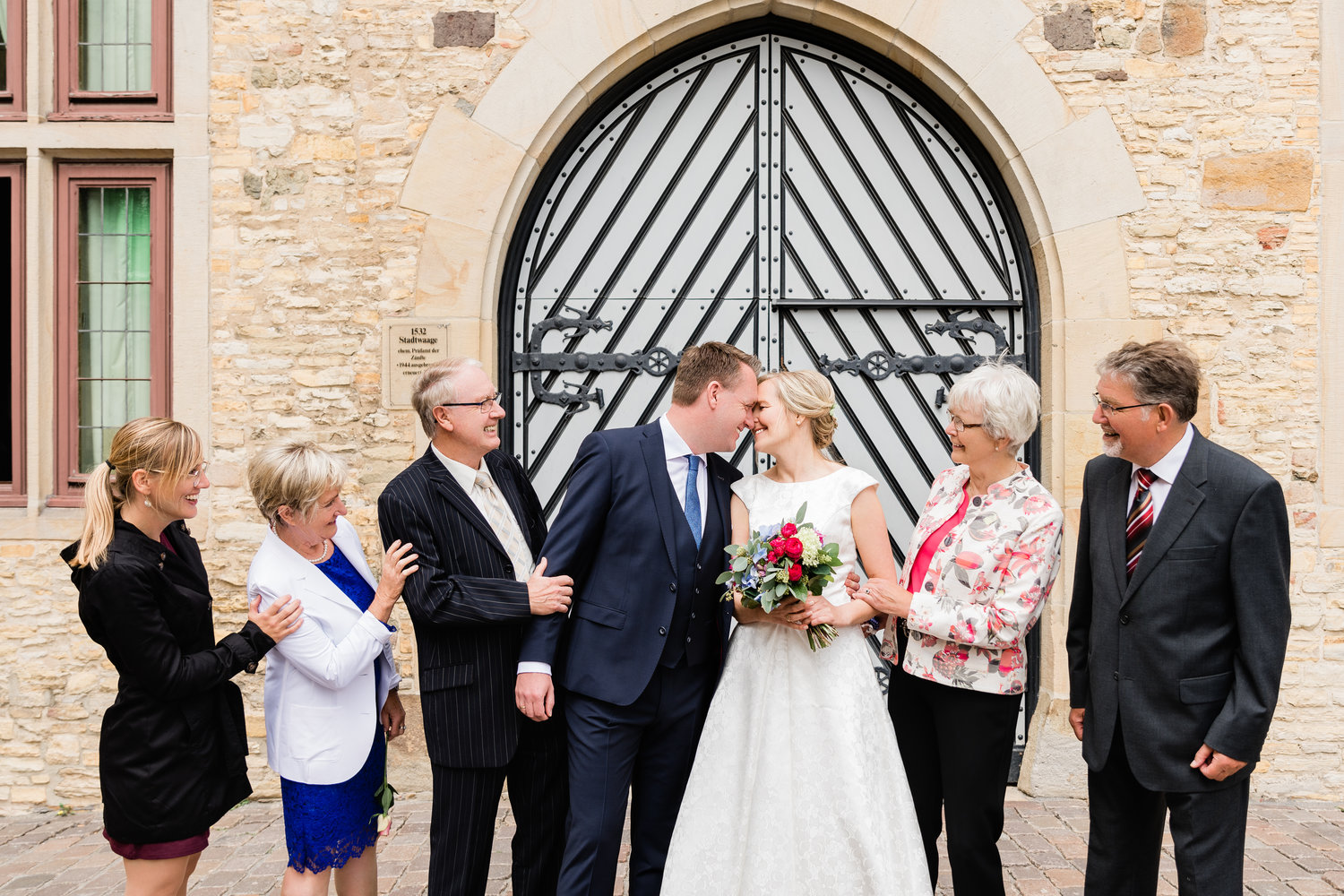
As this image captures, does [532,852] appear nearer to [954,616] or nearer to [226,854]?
[954,616]

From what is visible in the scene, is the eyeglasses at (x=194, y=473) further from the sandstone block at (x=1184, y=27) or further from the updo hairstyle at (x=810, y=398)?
the sandstone block at (x=1184, y=27)

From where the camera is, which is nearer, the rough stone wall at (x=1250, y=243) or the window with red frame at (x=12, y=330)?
the rough stone wall at (x=1250, y=243)

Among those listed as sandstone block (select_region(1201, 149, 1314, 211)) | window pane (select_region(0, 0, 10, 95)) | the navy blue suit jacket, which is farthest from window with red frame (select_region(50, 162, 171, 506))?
sandstone block (select_region(1201, 149, 1314, 211))

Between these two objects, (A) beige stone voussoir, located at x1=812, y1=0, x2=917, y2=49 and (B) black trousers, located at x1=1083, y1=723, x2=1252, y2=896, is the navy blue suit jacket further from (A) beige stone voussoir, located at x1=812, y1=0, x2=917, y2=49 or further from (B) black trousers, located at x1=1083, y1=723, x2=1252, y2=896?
(A) beige stone voussoir, located at x1=812, y1=0, x2=917, y2=49

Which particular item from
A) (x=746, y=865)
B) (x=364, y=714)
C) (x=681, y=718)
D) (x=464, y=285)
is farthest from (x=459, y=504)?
(x=464, y=285)

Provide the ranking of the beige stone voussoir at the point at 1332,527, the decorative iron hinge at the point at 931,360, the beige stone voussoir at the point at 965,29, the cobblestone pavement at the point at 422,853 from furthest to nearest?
the decorative iron hinge at the point at 931,360
the beige stone voussoir at the point at 965,29
the beige stone voussoir at the point at 1332,527
the cobblestone pavement at the point at 422,853

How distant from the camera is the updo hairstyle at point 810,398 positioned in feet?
10.5

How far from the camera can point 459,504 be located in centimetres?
306

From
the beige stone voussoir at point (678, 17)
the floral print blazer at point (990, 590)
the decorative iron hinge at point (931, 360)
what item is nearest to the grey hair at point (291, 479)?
the floral print blazer at point (990, 590)

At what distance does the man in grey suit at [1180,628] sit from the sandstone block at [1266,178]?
8.74 ft

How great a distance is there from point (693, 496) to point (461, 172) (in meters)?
2.67

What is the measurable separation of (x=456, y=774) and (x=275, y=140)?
3.53 m

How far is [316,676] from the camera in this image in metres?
2.84

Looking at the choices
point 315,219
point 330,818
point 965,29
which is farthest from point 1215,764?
point 315,219
